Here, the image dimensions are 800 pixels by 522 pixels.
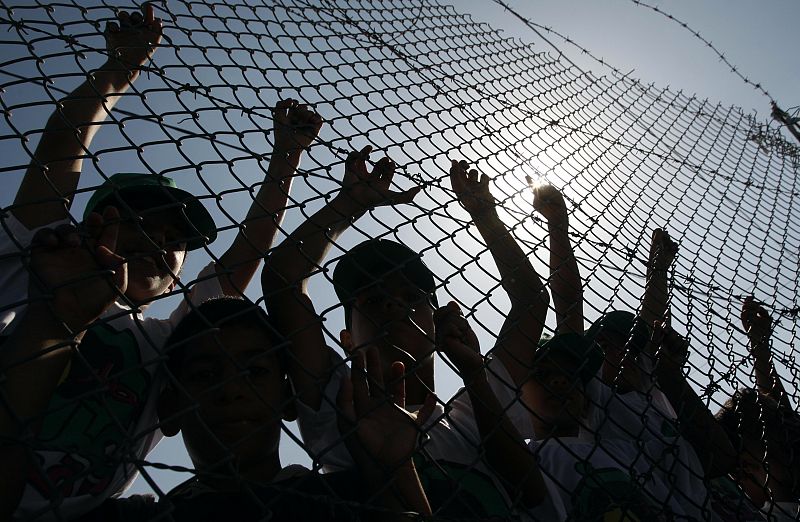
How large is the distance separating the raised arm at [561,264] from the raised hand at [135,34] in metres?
1.56

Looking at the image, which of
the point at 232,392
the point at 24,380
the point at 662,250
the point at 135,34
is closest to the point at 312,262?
the point at 232,392

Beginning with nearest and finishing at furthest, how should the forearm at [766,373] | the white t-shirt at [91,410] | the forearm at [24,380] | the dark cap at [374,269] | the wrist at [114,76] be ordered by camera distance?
the forearm at [24,380]
the white t-shirt at [91,410]
the wrist at [114,76]
the dark cap at [374,269]
the forearm at [766,373]

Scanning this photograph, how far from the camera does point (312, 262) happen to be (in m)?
1.53

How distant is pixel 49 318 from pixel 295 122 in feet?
3.93

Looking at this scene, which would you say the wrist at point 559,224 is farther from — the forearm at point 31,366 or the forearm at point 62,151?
the forearm at point 31,366

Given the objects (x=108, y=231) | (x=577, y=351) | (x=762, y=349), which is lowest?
(x=108, y=231)

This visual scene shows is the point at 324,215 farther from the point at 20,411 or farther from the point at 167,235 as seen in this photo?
the point at 20,411

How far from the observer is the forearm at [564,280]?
2122 mm

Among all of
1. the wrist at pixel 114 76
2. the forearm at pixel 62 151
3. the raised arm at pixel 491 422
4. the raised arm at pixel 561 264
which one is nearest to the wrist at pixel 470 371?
the raised arm at pixel 491 422

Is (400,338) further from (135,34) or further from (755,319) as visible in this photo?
(755,319)

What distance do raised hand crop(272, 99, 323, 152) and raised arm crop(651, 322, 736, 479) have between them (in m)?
1.48

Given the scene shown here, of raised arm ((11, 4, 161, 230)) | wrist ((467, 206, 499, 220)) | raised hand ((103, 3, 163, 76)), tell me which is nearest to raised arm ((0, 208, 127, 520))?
raised arm ((11, 4, 161, 230))

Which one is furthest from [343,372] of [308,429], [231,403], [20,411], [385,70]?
[385,70]

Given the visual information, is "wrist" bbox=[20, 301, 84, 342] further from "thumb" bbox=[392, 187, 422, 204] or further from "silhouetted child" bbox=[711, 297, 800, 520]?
"silhouetted child" bbox=[711, 297, 800, 520]
